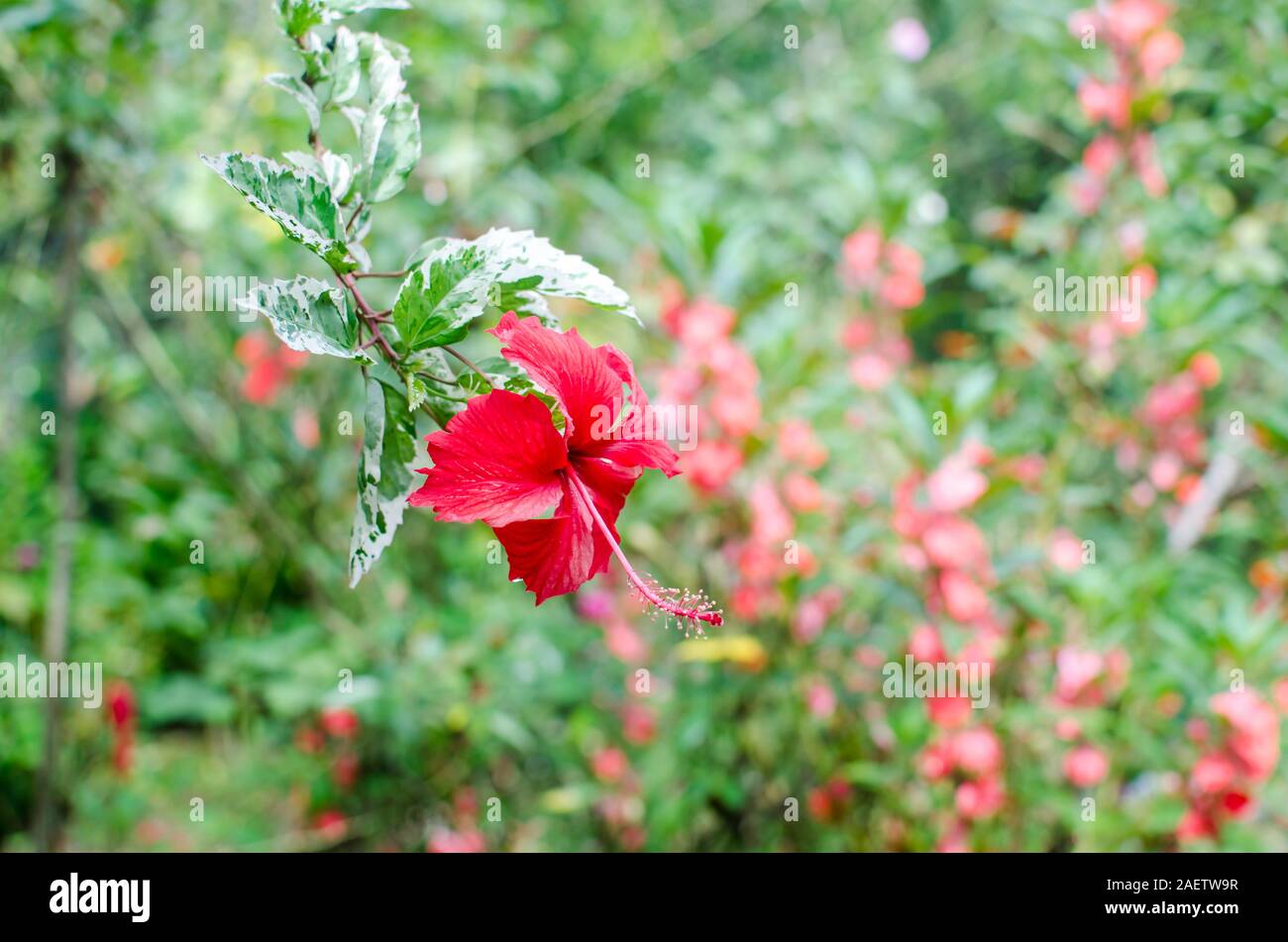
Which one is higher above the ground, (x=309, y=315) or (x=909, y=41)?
(x=909, y=41)

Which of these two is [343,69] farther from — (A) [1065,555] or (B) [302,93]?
(A) [1065,555]

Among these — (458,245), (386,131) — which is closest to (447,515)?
(458,245)

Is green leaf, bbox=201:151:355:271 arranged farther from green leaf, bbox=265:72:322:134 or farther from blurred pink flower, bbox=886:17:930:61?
blurred pink flower, bbox=886:17:930:61

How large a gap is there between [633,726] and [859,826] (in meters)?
0.46

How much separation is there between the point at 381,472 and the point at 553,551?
116mm

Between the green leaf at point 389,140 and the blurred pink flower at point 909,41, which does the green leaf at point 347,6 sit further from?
the blurred pink flower at point 909,41

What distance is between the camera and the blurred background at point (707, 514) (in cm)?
161

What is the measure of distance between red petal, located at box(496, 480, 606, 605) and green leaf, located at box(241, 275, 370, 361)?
4.5 inches

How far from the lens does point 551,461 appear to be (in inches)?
19.4

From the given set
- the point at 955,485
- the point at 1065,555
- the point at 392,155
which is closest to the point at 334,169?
the point at 392,155

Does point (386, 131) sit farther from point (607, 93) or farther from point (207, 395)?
point (207, 395)

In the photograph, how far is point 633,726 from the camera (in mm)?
1934

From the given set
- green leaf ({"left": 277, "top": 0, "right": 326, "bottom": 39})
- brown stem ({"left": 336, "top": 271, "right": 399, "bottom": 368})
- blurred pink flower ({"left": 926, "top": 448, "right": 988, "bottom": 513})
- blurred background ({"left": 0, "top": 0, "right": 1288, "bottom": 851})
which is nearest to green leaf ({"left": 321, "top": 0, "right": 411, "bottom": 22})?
green leaf ({"left": 277, "top": 0, "right": 326, "bottom": 39})
